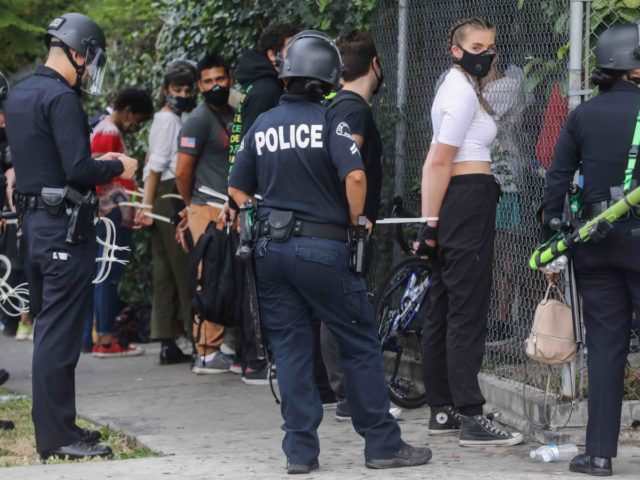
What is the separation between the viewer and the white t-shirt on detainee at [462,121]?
20.3ft

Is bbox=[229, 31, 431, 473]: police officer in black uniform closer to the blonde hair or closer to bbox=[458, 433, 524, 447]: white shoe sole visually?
bbox=[458, 433, 524, 447]: white shoe sole

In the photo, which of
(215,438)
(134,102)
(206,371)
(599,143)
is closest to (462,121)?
(599,143)

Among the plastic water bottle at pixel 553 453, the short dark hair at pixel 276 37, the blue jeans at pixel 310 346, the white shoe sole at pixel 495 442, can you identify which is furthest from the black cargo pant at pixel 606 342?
the short dark hair at pixel 276 37

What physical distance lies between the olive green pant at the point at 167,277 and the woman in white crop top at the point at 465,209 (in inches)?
132

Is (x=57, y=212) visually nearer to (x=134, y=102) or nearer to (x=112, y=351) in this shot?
(x=134, y=102)

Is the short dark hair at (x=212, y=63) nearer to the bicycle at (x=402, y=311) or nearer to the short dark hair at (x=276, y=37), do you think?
the short dark hair at (x=276, y=37)

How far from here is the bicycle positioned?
7.27 m

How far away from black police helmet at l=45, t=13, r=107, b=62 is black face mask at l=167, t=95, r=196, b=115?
2.90 meters

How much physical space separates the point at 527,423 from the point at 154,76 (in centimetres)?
621

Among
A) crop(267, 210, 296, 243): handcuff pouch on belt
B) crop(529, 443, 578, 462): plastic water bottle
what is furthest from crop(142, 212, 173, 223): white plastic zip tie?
crop(529, 443, 578, 462): plastic water bottle

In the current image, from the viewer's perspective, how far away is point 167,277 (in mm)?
9602

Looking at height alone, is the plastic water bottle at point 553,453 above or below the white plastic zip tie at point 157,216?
below

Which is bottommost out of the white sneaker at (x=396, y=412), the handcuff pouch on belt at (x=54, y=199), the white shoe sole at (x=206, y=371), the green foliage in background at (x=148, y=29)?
the white shoe sole at (x=206, y=371)

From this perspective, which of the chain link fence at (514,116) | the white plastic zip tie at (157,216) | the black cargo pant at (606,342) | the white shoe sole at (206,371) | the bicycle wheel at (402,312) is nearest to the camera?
the black cargo pant at (606,342)
